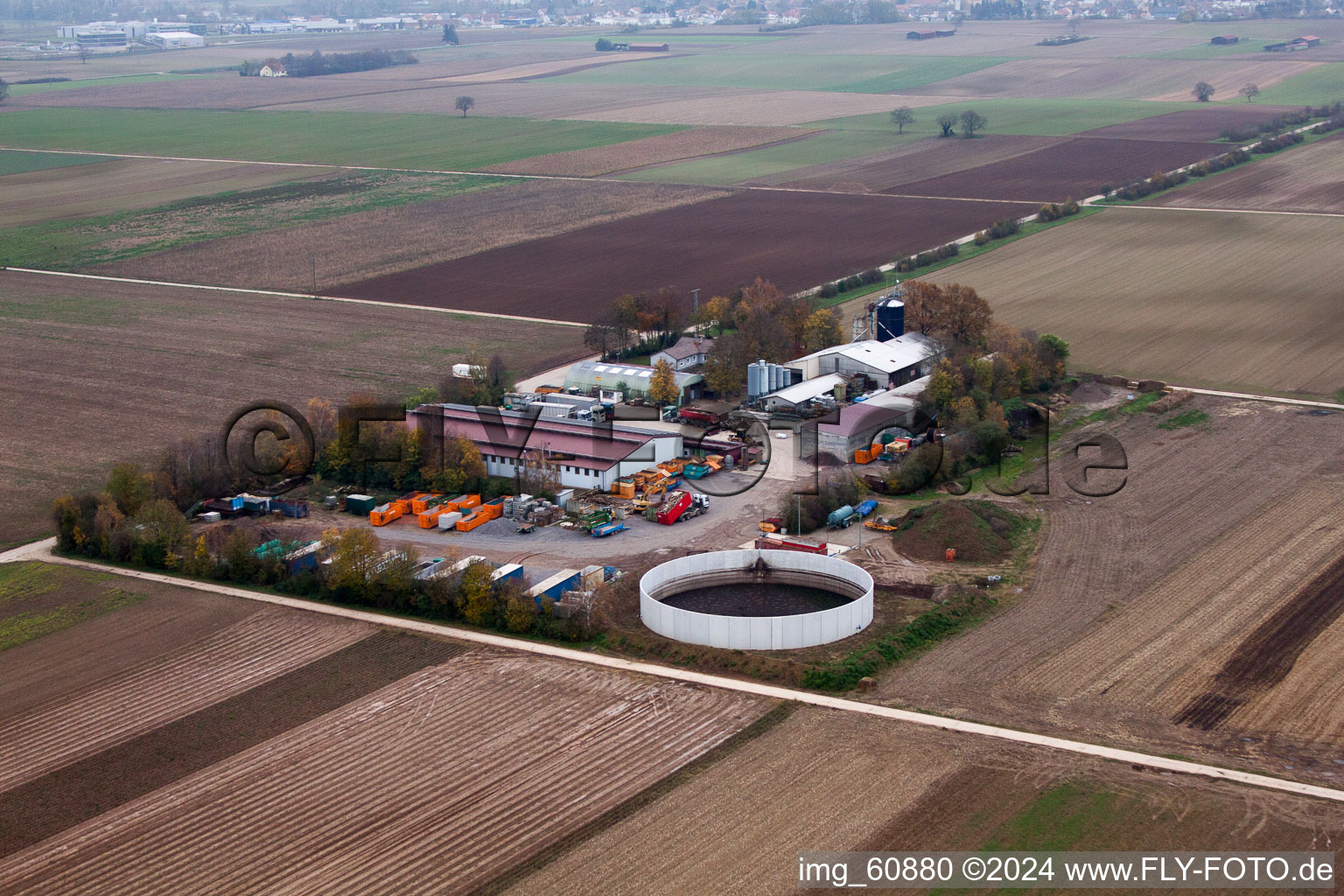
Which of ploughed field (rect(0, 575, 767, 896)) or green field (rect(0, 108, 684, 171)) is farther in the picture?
green field (rect(0, 108, 684, 171))

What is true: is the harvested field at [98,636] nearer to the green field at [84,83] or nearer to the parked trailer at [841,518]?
the parked trailer at [841,518]

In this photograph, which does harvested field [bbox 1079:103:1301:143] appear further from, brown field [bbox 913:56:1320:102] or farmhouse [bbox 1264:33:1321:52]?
farmhouse [bbox 1264:33:1321:52]

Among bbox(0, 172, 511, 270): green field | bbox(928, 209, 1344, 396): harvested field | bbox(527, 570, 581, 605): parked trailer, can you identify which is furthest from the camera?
bbox(0, 172, 511, 270): green field

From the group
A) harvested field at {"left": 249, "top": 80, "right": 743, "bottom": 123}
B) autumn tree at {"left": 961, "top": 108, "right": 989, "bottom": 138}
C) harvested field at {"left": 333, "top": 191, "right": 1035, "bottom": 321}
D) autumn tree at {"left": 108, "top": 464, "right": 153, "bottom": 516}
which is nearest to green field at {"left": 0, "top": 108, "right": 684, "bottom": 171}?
harvested field at {"left": 249, "top": 80, "right": 743, "bottom": 123}

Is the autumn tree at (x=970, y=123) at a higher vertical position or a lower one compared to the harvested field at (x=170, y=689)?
higher

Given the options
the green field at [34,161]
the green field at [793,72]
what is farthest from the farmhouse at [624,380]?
the green field at [793,72]

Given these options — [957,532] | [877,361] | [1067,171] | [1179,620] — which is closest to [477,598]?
[957,532]
